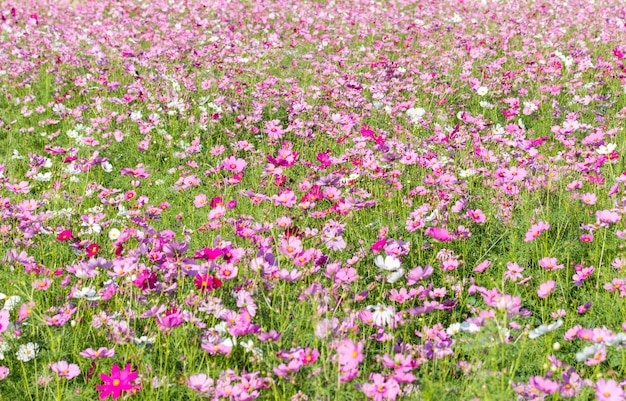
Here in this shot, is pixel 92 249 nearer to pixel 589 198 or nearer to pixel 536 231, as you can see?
pixel 536 231

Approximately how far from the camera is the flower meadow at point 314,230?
7.13ft

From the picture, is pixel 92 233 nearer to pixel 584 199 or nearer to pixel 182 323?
pixel 182 323

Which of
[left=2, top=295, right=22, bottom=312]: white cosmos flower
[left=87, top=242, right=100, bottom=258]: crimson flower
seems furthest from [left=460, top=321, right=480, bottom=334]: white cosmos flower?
[left=2, top=295, right=22, bottom=312]: white cosmos flower

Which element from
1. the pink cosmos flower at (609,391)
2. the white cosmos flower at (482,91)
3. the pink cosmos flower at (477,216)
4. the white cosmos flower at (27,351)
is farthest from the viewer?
the white cosmos flower at (482,91)

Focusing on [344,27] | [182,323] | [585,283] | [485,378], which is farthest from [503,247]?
[344,27]

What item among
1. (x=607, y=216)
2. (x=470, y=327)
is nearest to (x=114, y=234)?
(x=470, y=327)

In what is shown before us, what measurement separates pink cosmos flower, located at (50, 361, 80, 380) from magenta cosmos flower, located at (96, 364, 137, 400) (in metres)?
0.16

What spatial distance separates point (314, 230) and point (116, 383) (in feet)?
3.91

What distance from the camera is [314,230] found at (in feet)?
9.63

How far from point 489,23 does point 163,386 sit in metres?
7.84

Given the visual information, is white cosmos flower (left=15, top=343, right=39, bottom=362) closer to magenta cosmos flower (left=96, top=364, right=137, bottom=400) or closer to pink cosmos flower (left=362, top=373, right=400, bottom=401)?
magenta cosmos flower (left=96, top=364, right=137, bottom=400)

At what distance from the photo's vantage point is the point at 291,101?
17.2ft

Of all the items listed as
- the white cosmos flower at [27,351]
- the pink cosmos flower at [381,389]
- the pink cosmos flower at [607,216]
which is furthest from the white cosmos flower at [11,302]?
the pink cosmos flower at [607,216]

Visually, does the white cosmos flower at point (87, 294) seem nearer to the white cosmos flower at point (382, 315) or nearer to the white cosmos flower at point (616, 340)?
the white cosmos flower at point (382, 315)
